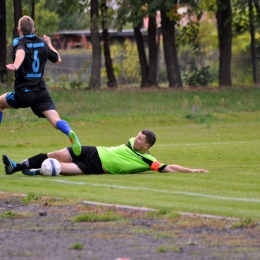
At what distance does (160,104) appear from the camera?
3222cm

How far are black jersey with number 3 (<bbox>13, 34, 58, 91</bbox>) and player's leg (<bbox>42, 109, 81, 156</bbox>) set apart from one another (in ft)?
1.45

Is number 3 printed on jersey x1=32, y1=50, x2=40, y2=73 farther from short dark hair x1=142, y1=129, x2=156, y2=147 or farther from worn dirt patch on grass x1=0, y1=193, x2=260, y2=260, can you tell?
worn dirt patch on grass x1=0, y1=193, x2=260, y2=260

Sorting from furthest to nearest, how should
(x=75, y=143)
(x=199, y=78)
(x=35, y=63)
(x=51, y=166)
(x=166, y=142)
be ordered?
(x=199, y=78) → (x=166, y=142) → (x=51, y=166) → (x=35, y=63) → (x=75, y=143)

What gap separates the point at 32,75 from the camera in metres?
11.9

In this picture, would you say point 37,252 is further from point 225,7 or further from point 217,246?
point 225,7

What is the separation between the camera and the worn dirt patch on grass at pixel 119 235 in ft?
21.8

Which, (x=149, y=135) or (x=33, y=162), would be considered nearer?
(x=149, y=135)

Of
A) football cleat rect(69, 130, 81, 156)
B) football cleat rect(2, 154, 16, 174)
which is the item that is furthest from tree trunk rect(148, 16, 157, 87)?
football cleat rect(69, 130, 81, 156)

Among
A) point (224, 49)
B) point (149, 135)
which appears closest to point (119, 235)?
point (149, 135)

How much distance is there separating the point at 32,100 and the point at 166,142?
10669 mm

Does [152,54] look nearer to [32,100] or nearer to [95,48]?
[95,48]

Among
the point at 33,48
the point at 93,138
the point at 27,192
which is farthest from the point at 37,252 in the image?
the point at 93,138

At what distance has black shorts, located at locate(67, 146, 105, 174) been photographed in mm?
12156

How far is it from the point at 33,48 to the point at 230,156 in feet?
20.6
